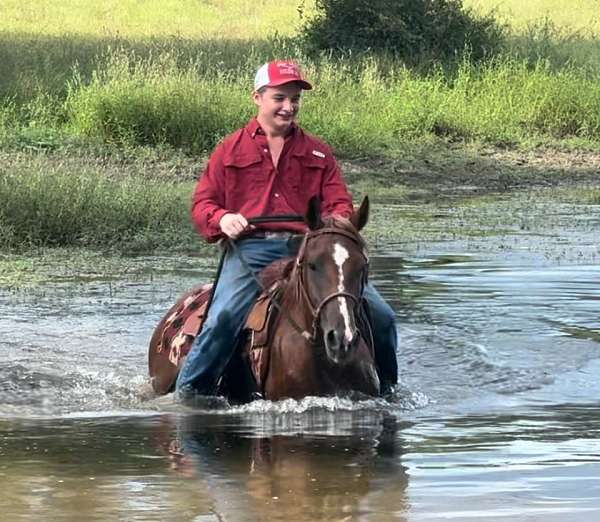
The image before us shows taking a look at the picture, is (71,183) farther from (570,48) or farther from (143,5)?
(143,5)

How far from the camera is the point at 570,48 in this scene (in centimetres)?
2955

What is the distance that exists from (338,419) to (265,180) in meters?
1.24

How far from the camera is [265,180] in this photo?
25.3ft

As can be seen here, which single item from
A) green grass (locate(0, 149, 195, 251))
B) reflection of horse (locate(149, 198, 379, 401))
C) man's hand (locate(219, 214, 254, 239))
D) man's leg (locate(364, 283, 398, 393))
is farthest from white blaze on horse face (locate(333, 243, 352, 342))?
green grass (locate(0, 149, 195, 251))

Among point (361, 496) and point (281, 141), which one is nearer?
point (361, 496)

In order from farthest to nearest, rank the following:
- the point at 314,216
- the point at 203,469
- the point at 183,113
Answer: the point at 183,113
the point at 314,216
the point at 203,469

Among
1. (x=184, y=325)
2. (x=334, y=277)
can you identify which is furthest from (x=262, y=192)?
(x=184, y=325)

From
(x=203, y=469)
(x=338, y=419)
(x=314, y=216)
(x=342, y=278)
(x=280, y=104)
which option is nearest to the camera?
(x=203, y=469)

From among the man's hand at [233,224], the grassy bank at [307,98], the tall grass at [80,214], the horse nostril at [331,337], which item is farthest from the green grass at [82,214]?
the horse nostril at [331,337]

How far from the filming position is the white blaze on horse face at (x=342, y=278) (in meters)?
6.85

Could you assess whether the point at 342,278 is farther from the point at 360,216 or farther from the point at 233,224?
the point at 233,224

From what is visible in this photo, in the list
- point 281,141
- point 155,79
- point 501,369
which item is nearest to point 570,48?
point 155,79

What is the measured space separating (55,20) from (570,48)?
54.6ft

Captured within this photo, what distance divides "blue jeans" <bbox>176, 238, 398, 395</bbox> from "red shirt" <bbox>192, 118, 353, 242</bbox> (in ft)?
0.49
